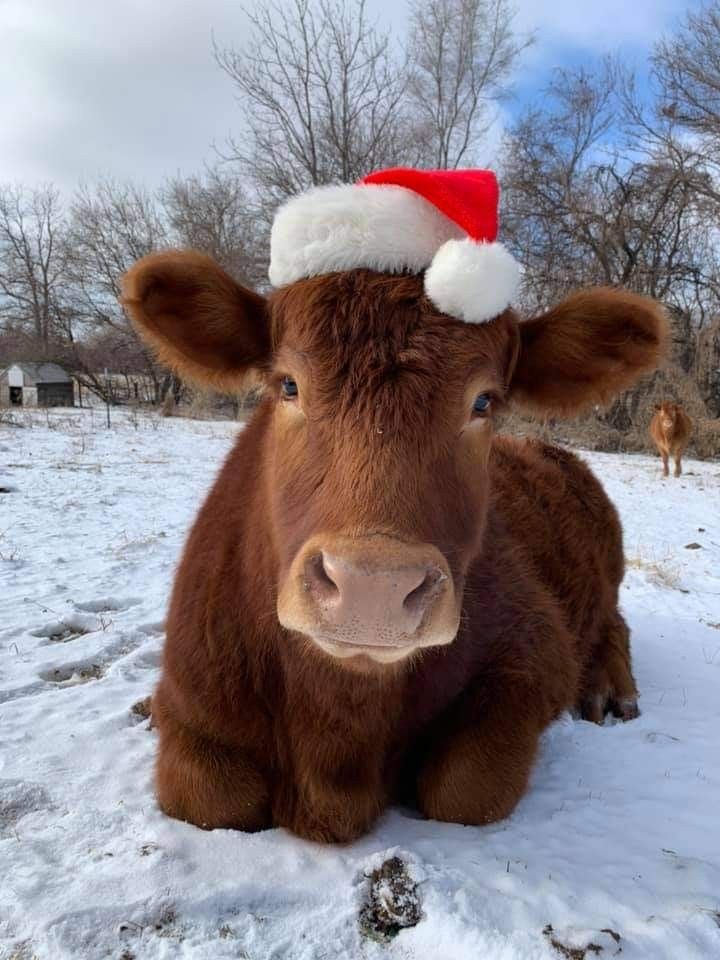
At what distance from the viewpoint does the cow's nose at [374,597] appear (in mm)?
1436

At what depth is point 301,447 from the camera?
1.94 metres

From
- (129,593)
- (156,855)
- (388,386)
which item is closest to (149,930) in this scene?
(156,855)

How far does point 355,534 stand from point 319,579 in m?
0.14

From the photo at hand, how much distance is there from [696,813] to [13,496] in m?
7.41

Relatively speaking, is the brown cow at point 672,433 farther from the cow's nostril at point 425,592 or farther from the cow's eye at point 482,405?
the cow's nostril at point 425,592

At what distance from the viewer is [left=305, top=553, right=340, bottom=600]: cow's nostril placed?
1520 mm

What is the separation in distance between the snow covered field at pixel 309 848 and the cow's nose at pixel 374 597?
33.6 inches

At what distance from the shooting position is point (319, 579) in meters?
1.55

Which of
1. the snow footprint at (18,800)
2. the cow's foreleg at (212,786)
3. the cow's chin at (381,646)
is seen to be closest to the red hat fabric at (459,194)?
the cow's chin at (381,646)

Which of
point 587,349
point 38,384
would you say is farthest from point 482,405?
point 38,384

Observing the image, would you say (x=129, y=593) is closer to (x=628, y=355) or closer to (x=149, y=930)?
(x=149, y=930)

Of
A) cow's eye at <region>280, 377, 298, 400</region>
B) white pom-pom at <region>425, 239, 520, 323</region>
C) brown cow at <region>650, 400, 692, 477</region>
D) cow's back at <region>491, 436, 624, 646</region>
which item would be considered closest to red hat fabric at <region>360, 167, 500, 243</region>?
white pom-pom at <region>425, 239, 520, 323</region>

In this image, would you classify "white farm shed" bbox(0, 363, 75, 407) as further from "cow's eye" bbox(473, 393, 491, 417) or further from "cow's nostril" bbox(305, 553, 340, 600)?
"cow's nostril" bbox(305, 553, 340, 600)

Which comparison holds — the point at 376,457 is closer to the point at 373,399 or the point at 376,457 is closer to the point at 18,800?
the point at 373,399
